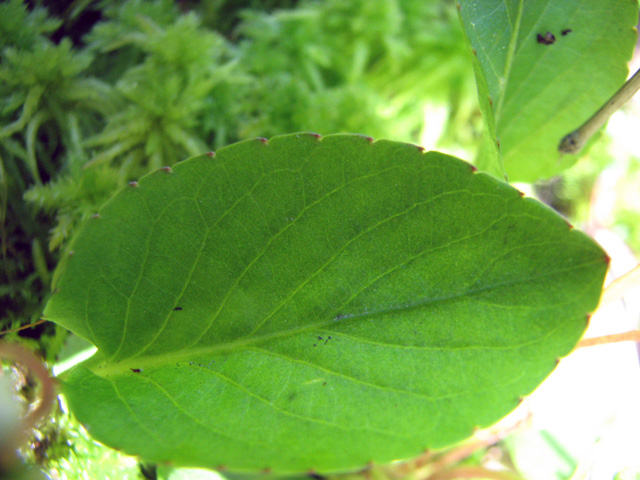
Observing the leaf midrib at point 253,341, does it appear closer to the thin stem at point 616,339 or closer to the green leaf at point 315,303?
the green leaf at point 315,303

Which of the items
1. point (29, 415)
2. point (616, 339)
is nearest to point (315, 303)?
point (29, 415)

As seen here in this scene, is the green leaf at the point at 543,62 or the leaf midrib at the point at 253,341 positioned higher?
the green leaf at the point at 543,62

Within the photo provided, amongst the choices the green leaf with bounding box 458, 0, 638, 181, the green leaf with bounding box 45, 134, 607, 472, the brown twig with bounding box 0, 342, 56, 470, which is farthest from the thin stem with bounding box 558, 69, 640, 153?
the brown twig with bounding box 0, 342, 56, 470

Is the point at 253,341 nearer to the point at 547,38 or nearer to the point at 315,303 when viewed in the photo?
the point at 315,303

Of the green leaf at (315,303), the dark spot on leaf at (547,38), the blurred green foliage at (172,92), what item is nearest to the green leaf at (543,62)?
the dark spot on leaf at (547,38)

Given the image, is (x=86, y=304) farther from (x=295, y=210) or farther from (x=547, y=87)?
(x=547, y=87)

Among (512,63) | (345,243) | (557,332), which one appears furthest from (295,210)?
(512,63)
